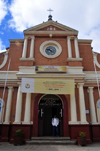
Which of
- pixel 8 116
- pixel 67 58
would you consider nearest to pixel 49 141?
pixel 8 116

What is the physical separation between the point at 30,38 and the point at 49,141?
8966 mm

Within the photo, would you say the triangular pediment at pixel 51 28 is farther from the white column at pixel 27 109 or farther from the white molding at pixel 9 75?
the white column at pixel 27 109

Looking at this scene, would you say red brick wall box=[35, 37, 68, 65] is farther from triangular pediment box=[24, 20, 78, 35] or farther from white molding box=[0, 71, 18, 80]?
white molding box=[0, 71, 18, 80]

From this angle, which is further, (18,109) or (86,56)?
(86,56)

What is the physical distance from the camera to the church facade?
9445 millimetres

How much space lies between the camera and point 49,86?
9883 millimetres

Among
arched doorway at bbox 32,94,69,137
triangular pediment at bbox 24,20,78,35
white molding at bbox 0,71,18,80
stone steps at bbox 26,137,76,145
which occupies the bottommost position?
stone steps at bbox 26,137,76,145

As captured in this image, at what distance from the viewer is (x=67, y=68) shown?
10742 mm

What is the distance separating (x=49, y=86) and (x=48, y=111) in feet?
7.66

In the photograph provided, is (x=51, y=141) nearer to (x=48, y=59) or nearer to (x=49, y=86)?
(x=49, y=86)

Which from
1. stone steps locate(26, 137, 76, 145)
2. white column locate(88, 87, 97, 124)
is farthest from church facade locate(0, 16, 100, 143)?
stone steps locate(26, 137, 76, 145)

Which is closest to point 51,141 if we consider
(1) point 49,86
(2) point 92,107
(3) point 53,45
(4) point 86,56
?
(1) point 49,86

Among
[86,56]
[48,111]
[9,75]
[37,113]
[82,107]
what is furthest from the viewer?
[86,56]

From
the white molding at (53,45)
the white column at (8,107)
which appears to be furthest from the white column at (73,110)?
the white column at (8,107)
